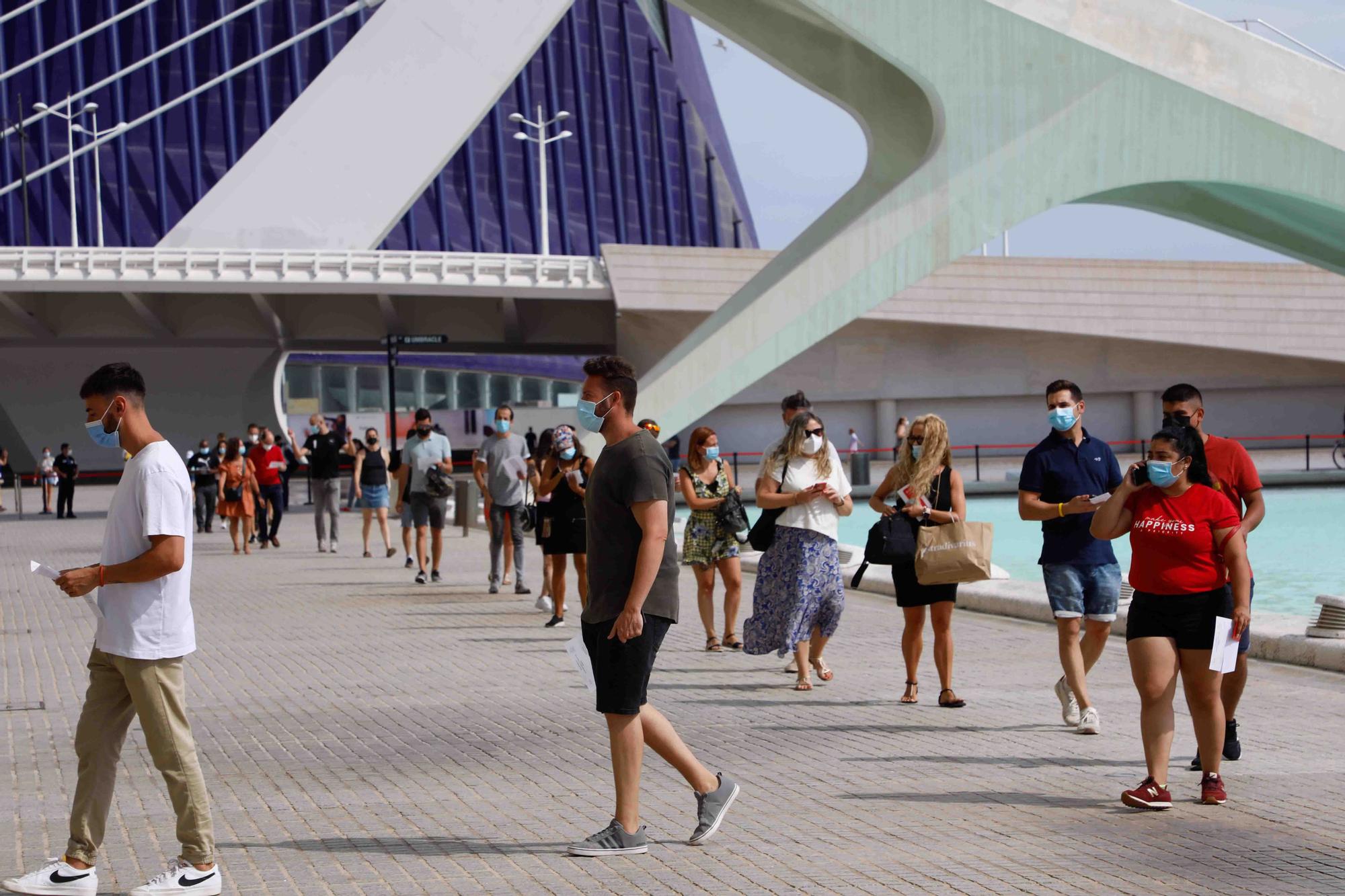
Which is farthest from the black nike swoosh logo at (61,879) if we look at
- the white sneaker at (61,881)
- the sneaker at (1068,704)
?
the sneaker at (1068,704)

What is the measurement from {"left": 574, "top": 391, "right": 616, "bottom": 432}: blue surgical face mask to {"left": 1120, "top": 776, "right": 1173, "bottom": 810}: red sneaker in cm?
231

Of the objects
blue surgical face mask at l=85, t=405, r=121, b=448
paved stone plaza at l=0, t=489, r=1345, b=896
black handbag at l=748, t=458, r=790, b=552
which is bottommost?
paved stone plaza at l=0, t=489, r=1345, b=896

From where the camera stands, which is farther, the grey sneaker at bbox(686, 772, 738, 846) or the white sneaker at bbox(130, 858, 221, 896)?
the grey sneaker at bbox(686, 772, 738, 846)

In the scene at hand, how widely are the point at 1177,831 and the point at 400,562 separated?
12920 millimetres

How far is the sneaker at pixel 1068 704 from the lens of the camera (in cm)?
715

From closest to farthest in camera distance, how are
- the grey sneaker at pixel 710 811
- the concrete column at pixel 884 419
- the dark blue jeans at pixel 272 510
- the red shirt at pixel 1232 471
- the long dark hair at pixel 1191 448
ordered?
the grey sneaker at pixel 710 811 → the long dark hair at pixel 1191 448 → the red shirt at pixel 1232 471 → the dark blue jeans at pixel 272 510 → the concrete column at pixel 884 419

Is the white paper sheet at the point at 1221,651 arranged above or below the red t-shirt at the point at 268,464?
below

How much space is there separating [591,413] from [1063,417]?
8.72 ft

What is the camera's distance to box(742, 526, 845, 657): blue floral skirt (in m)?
8.32

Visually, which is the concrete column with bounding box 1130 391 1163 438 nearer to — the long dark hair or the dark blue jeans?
the dark blue jeans

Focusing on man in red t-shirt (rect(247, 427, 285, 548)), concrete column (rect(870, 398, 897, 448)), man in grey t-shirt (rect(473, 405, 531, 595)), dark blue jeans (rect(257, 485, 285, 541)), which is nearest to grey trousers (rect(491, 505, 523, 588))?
man in grey t-shirt (rect(473, 405, 531, 595))

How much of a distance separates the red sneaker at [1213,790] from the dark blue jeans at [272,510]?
1589 centimetres

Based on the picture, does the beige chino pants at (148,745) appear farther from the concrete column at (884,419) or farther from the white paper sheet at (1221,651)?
the concrete column at (884,419)

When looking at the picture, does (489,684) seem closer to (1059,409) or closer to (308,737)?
(308,737)
